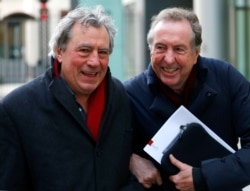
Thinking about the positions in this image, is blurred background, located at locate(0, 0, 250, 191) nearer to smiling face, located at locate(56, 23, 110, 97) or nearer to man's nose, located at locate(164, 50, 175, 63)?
man's nose, located at locate(164, 50, 175, 63)

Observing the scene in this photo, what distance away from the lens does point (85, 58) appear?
2781mm

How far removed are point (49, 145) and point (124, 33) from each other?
22.2 ft

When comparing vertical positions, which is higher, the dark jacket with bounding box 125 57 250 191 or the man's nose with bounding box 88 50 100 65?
the man's nose with bounding box 88 50 100 65

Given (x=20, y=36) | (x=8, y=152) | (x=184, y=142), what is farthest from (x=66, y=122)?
(x=20, y=36)

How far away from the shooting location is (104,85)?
2943 millimetres

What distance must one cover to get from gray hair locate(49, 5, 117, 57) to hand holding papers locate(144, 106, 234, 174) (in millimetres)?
472

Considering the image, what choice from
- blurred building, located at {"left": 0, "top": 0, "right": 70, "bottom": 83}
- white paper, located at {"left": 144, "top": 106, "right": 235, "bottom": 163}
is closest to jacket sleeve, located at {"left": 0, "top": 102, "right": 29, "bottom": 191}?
white paper, located at {"left": 144, "top": 106, "right": 235, "bottom": 163}

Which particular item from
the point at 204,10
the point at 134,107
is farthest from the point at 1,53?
the point at 134,107

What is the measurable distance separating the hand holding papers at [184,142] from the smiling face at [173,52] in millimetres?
159

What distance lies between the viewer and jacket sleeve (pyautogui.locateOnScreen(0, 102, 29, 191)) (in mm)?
2744

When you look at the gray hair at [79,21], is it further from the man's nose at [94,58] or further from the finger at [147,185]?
the finger at [147,185]

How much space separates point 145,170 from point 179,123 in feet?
0.89

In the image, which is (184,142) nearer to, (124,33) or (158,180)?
(158,180)

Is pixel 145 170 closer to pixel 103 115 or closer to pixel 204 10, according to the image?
pixel 103 115
